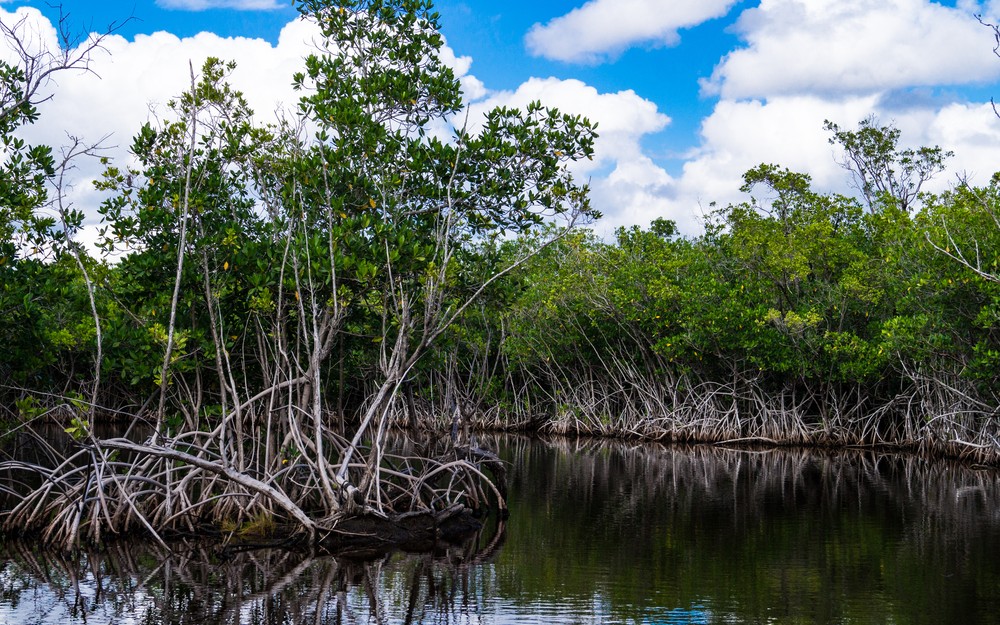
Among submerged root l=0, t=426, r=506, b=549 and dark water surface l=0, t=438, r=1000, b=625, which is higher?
submerged root l=0, t=426, r=506, b=549

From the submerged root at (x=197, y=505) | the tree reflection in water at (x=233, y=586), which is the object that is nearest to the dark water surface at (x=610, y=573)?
the tree reflection in water at (x=233, y=586)

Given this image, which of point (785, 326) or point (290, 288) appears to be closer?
point (290, 288)

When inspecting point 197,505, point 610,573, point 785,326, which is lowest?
point 610,573

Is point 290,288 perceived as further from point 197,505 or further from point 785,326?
point 785,326

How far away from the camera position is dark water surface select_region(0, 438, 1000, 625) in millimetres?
7621

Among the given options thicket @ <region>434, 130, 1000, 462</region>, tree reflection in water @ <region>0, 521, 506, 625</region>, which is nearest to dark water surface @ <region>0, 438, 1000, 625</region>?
tree reflection in water @ <region>0, 521, 506, 625</region>

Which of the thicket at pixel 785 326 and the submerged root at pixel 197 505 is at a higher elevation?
the thicket at pixel 785 326

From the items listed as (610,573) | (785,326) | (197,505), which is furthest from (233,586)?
(785,326)

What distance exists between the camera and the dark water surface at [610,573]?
7.62m

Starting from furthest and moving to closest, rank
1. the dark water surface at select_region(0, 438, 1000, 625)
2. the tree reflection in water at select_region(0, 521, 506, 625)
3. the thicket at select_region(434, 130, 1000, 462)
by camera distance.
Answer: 1. the thicket at select_region(434, 130, 1000, 462)
2. the dark water surface at select_region(0, 438, 1000, 625)
3. the tree reflection in water at select_region(0, 521, 506, 625)

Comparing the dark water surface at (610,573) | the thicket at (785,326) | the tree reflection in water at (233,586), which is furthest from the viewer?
the thicket at (785,326)

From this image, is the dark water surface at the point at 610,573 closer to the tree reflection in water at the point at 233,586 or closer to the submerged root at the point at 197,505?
the tree reflection in water at the point at 233,586

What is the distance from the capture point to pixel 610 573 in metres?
9.22

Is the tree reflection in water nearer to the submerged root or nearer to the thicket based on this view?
the submerged root
